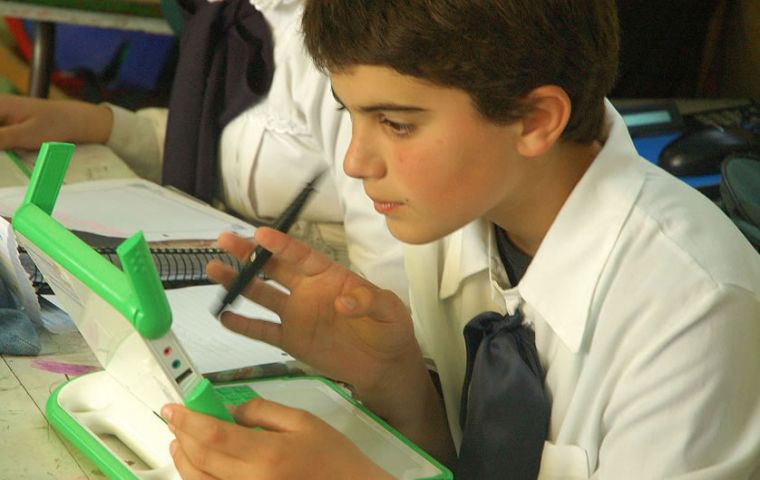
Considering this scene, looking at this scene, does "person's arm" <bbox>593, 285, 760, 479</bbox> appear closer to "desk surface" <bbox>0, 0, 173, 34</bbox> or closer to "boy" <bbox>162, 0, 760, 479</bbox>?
"boy" <bbox>162, 0, 760, 479</bbox>

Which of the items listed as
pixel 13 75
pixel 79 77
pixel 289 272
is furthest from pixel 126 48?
pixel 289 272

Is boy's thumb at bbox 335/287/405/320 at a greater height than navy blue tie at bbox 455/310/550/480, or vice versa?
boy's thumb at bbox 335/287/405/320

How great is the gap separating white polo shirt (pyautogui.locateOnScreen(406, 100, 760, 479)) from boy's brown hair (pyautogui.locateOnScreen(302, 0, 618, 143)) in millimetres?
98

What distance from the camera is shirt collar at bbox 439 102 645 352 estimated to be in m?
0.85

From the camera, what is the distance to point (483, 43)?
32.2 inches

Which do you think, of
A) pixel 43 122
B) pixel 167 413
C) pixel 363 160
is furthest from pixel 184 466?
pixel 43 122

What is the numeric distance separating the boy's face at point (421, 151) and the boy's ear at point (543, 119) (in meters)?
0.01

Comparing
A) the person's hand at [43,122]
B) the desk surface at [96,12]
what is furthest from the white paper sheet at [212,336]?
the desk surface at [96,12]

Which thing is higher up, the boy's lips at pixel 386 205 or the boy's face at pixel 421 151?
the boy's face at pixel 421 151

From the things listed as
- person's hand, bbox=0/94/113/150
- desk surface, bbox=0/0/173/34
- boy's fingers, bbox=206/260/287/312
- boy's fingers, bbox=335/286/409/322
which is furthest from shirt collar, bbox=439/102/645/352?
desk surface, bbox=0/0/173/34

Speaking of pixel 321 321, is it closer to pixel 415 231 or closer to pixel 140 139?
pixel 415 231

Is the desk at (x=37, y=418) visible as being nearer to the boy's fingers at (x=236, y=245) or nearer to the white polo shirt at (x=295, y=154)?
the boy's fingers at (x=236, y=245)

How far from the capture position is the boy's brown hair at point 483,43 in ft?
2.64

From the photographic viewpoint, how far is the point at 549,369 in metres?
0.89
